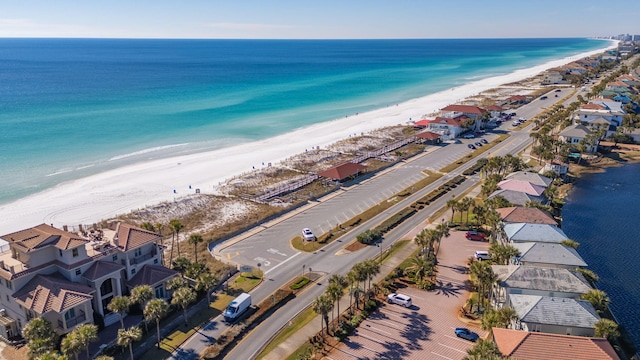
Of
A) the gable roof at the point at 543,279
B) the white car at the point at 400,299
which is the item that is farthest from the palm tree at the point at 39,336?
the gable roof at the point at 543,279

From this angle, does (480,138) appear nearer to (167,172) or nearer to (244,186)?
(244,186)

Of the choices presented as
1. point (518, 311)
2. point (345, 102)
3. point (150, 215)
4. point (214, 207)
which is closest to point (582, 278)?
point (518, 311)

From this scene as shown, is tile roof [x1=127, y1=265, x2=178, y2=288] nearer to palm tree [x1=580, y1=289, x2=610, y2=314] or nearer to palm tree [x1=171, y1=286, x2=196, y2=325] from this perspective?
palm tree [x1=171, y1=286, x2=196, y2=325]

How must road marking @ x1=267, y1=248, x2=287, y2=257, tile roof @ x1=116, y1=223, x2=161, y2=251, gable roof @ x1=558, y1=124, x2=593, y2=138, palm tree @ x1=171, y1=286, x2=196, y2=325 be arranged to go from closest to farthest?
1. palm tree @ x1=171, y1=286, x2=196, y2=325
2. tile roof @ x1=116, y1=223, x2=161, y2=251
3. road marking @ x1=267, y1=248, x2=287, y2=257
4. gable roof @ x1=558, y1=124, x2=593, y2=138

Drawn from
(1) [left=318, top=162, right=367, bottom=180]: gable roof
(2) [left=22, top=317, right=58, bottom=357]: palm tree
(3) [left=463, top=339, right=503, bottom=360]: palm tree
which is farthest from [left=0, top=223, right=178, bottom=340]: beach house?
(1) [left=318, top=162, right=367, bottom=180]: gable roof

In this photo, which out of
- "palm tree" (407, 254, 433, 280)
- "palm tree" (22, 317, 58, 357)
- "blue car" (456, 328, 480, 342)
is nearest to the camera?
"palm tree" (22, 317, 58, 357)

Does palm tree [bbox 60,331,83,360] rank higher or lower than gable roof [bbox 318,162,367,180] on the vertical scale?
higher

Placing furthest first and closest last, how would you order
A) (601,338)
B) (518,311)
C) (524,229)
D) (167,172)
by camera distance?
1. (167,172)
2. (524,229)
3. (518,311)
4. (601,338)

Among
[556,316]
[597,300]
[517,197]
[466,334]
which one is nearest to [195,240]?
[466,334]
